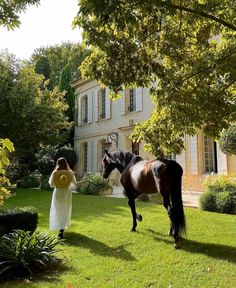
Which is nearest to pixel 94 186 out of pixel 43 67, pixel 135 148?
pixel 135 148

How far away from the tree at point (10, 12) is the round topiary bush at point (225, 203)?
7.78 m

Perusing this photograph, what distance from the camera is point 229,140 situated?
11.3 meters

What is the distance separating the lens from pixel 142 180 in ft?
23.9

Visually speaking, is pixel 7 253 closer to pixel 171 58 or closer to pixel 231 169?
pixel 171 58

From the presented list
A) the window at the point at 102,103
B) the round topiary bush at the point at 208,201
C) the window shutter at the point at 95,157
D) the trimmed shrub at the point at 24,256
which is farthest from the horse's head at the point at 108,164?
the window at the point at 102,103

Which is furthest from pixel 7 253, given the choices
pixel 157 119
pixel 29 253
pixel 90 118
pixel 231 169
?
pixel 90 118

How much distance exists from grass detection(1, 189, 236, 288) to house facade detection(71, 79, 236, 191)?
6458 mm

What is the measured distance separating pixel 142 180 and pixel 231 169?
307 inches

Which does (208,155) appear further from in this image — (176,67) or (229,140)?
(176,67)

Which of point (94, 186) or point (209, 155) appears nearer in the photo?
point (209, 155)

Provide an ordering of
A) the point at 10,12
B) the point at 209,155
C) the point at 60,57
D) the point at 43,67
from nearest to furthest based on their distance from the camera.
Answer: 1. the point at 10,12
2. the point at 209,155
3. the point at 43,67
4. the point at 60,57

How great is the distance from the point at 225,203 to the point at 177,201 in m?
3.79

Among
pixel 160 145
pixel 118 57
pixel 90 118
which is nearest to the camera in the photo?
pixel 118 57

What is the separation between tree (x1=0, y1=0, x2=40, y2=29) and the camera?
12.9 ft
